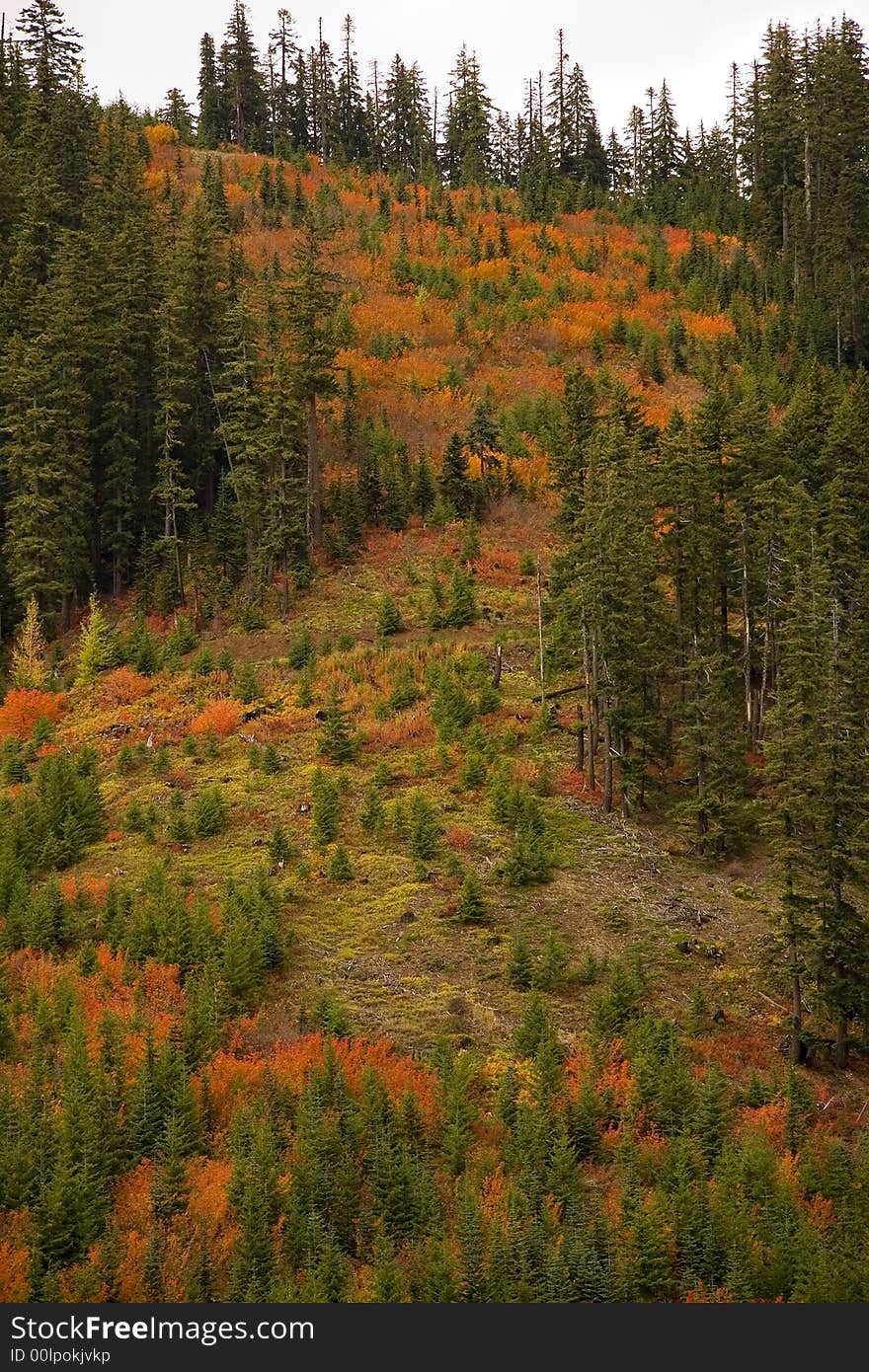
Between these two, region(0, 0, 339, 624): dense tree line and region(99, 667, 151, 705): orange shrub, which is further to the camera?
region(0, 0, 339, 624): dense tree line

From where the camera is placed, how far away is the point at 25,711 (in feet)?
119

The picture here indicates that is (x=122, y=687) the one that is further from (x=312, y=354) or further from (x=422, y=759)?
(x=312, y=354)

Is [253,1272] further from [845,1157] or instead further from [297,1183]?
[845,1157]

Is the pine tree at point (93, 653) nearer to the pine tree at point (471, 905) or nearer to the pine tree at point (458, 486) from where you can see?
the pine tree at point (458, 486)

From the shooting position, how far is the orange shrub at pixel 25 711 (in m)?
35.8

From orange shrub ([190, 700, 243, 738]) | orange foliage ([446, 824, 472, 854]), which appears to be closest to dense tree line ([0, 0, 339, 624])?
orange shrub ([190, 700, 243, 738])

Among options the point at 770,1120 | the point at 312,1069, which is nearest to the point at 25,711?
the point at 312,1069

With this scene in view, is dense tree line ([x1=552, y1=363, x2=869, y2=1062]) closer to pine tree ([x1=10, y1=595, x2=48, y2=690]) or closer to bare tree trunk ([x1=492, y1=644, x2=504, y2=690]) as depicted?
bare tree trunk ([x1=492, y1=644, x2=504, y2=690])

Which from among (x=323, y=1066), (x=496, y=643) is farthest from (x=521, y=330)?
(x=323, y=1066)

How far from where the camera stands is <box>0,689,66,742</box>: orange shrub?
118 ft

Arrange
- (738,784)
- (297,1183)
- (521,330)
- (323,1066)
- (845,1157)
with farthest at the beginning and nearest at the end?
(521,330), (738,784), (323,1066), (845,1157), (297,1183)

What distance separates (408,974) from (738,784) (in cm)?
1133

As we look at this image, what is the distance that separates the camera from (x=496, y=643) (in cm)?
3659

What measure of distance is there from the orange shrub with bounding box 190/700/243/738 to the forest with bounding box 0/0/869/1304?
155mm
